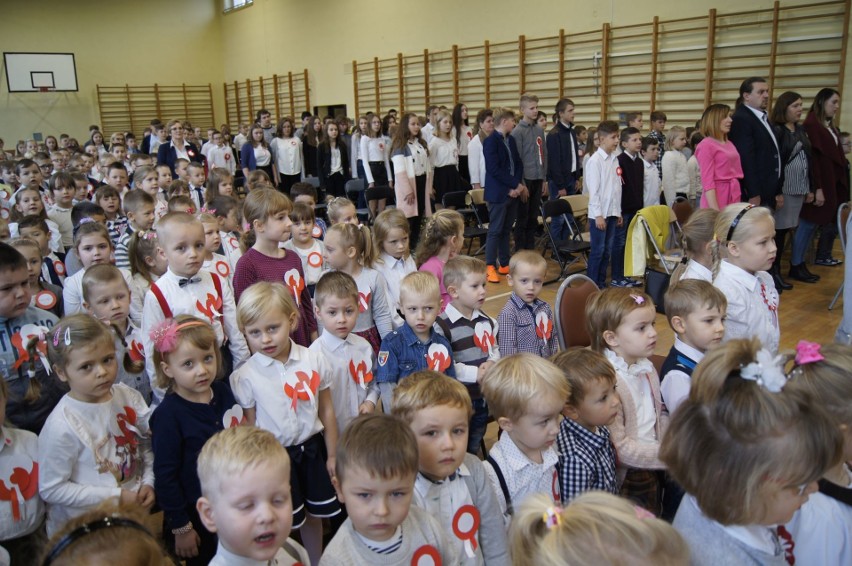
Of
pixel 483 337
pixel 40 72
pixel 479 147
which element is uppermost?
pixel 40 72

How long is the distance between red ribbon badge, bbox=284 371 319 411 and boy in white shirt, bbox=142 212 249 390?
0.61m

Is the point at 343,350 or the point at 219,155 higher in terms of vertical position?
the point at 219,155

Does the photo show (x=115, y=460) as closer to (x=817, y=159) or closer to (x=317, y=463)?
(x=317, y=463)

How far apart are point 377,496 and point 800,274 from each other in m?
5.97

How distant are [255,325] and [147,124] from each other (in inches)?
727

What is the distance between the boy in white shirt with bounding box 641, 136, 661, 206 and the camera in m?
6.44

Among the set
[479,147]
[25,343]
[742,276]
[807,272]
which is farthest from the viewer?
[479,147]

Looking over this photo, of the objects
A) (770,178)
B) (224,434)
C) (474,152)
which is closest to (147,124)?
(474,152)

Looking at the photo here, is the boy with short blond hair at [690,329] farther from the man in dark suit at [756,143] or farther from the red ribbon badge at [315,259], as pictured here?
the man in dark suit at [756,143]

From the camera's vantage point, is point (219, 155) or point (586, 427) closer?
point (586, 427)

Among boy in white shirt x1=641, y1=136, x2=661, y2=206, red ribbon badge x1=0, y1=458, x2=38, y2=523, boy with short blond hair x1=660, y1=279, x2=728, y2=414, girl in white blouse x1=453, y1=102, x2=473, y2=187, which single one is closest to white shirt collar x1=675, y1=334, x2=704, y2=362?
boy with short blond hair x1=660, y1=279, x2=728, y2=414

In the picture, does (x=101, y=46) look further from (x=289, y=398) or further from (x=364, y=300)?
(x=289, y=398)

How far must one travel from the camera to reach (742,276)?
2.85 m

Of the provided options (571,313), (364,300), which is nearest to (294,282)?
(364,300)
